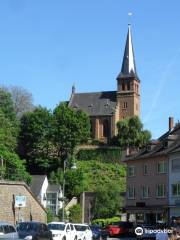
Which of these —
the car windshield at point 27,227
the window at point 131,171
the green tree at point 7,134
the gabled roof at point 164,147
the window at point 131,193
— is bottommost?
the car windshield at point 27,227

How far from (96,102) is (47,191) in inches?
2141

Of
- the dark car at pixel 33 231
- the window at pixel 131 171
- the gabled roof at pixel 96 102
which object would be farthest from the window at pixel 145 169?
the gabled roof at pixel 96 102

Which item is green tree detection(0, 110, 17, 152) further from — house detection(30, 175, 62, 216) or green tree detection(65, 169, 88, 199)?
green tree detection(65, 169, 88, 199)

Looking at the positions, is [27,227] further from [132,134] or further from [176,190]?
[132,134]

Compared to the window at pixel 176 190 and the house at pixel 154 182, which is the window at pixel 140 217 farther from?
the window at pixel 176 190

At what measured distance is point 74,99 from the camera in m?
158

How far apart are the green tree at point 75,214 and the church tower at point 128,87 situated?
6093 centimetres

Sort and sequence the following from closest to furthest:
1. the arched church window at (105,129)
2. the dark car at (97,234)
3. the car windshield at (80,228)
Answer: the car windshield at (80,228) < the dark car at (97,234) < the arched church window at (105,129)

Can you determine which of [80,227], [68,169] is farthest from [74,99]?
[80,227]

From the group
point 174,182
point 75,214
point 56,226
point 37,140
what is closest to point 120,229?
point 174,182

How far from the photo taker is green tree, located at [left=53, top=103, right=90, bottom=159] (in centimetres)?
12256

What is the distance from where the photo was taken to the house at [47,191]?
100 meters

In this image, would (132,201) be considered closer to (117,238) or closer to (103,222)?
(103,222)

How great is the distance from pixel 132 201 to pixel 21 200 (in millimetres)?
30272
